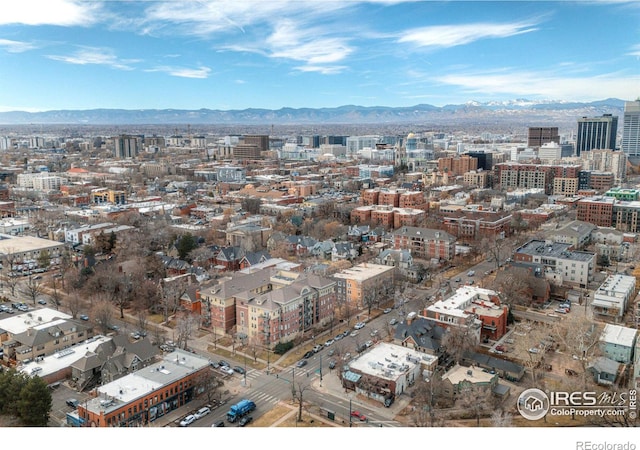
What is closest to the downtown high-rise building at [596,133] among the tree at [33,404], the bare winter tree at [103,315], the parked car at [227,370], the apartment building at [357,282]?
the apartment building at [357,282]

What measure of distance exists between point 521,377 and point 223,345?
11.1ft

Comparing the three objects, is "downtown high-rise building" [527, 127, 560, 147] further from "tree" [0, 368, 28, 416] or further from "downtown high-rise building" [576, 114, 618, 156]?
"tree" [0, 368, 28, 416]

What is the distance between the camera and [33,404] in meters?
4.47

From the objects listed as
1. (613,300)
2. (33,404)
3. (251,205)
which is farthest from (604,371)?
(251,205)

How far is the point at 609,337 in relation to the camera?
18.8 feet

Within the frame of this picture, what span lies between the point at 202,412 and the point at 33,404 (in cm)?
140

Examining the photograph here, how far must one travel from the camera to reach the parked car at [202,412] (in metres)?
4.81

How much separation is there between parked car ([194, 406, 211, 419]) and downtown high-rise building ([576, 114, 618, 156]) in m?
19.9

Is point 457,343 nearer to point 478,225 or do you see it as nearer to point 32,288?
point 478,225

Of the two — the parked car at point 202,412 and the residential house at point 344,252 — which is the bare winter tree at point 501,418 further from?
the residential house at point 344,252

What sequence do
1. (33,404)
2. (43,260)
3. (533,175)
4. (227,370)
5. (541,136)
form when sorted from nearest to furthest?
(33,404) → (227,370) → (43,260) → (533,175) → (541,136)

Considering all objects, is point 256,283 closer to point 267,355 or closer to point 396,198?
point 267,355

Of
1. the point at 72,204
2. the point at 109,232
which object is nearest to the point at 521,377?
the point at 109,232

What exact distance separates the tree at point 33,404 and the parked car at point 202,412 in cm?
126
